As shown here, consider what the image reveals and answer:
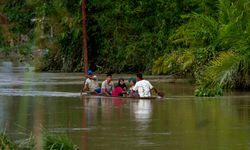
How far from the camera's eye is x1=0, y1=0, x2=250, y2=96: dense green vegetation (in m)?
35.0

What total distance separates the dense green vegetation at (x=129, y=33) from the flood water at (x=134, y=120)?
450 cm

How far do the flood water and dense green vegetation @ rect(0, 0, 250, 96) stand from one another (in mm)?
4500

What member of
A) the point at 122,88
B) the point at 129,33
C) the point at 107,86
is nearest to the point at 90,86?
the point at 107,86

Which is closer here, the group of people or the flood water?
the flood water

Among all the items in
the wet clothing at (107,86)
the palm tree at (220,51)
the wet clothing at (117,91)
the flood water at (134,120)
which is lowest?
the flood water at (134,120)

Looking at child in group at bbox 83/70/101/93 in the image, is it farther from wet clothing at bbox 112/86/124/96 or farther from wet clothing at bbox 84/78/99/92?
wet clothing at bbox 112/86/124/96

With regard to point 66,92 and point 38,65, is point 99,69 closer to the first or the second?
point 38,65

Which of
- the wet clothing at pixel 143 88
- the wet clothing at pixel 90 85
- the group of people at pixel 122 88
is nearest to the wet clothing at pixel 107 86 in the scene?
the group of people at pixel 122 88

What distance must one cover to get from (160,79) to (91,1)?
13.0 meters

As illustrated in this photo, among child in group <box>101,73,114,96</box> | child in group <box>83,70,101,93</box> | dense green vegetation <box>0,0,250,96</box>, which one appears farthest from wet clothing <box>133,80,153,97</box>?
dense green vegetation <box>0,0,250,96</box>

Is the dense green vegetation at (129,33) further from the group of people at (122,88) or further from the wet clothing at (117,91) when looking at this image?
the wet clothing at (117,91)

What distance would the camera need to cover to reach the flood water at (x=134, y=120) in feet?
52.2

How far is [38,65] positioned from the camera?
58812 millimetres

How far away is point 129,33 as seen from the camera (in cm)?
5194
